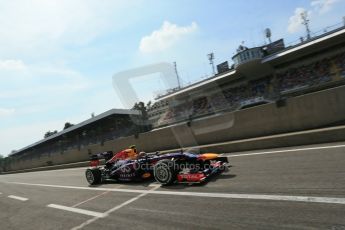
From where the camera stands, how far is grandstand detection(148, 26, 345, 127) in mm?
33050

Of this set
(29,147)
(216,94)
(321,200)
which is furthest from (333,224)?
(29,147)

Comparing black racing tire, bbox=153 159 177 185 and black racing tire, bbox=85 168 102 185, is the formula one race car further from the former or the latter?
black racing tire, bbox=85 168 102 185

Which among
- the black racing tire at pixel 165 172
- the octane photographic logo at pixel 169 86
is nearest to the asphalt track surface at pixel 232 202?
the black racing tire at pixel 165 172

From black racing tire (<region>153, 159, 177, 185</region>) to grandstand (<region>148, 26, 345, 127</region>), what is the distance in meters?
20.1

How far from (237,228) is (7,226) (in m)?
6.54

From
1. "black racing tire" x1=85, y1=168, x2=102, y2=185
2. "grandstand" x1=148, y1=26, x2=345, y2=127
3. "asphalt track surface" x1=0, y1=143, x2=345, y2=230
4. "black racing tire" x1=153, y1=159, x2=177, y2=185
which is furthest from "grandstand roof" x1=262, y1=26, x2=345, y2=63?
"black racing tire" x1=153, y1=159, x2=177, y2=185

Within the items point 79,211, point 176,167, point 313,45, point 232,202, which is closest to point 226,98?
point 313,45

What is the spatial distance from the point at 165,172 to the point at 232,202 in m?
3.16

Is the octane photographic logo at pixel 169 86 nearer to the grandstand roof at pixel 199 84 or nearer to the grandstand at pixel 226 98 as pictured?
the grandstand at pixel 226 98

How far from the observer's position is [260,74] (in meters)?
43.4

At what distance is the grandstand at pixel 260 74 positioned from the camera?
33050mm

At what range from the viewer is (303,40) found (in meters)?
39.3

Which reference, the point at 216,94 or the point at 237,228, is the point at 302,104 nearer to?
the point at 237,228

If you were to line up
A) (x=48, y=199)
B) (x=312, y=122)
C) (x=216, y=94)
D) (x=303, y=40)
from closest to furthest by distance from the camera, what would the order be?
(x=48, y=199), (x=312, y=122), (x=303, y=40), (x=216, y=94)
